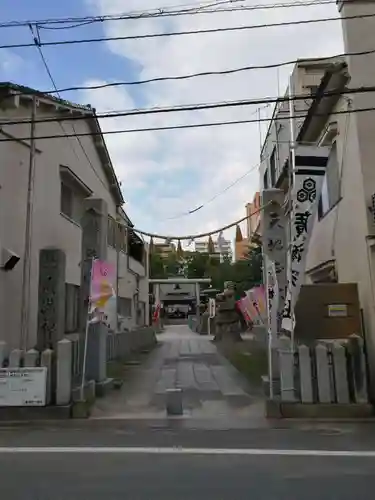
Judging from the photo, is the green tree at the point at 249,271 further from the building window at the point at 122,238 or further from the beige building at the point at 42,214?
the beige building at the point at 42,214

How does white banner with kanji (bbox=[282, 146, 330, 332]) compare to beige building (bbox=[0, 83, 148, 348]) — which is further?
beige building (bbox=[0, 83, 148, 348])

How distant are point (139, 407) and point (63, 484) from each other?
17.2ft

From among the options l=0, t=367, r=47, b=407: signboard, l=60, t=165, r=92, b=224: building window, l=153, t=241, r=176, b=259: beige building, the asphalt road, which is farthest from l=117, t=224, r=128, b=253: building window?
the asphalt road

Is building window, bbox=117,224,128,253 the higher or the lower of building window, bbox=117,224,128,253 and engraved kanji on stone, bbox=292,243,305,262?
the higher

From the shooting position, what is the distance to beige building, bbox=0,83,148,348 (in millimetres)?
13328

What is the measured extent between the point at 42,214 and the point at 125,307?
15.0 m

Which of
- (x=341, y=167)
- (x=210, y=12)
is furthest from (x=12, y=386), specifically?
(x=341, y=167)

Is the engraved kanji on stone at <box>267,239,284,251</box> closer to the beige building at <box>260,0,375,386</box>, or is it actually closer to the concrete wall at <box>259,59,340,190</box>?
the beige building at <box>260,0,375,386</box>

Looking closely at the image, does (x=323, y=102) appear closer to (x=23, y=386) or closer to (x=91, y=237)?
(x=91, y=237)

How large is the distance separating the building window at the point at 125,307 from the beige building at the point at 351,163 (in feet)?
51.5

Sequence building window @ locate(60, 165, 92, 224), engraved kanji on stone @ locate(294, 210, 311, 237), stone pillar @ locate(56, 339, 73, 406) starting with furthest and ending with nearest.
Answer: building window @ locate(60, 165, 92, 224) → engraved kanji on stone @ locate(294, 210, 311, 237) → stone pillar @ locate(56, 339, 73, 406)

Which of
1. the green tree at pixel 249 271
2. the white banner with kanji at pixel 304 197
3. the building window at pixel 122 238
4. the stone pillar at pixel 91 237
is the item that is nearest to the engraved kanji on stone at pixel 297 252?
the white banner with kanji at pixel 304 197

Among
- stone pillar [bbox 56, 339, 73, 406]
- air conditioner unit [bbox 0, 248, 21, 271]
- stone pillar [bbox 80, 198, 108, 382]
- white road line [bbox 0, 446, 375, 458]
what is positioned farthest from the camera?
air conditioner unit [bbox 0, 248, 21, 271]

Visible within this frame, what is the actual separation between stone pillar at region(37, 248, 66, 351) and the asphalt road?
3.87 meters
